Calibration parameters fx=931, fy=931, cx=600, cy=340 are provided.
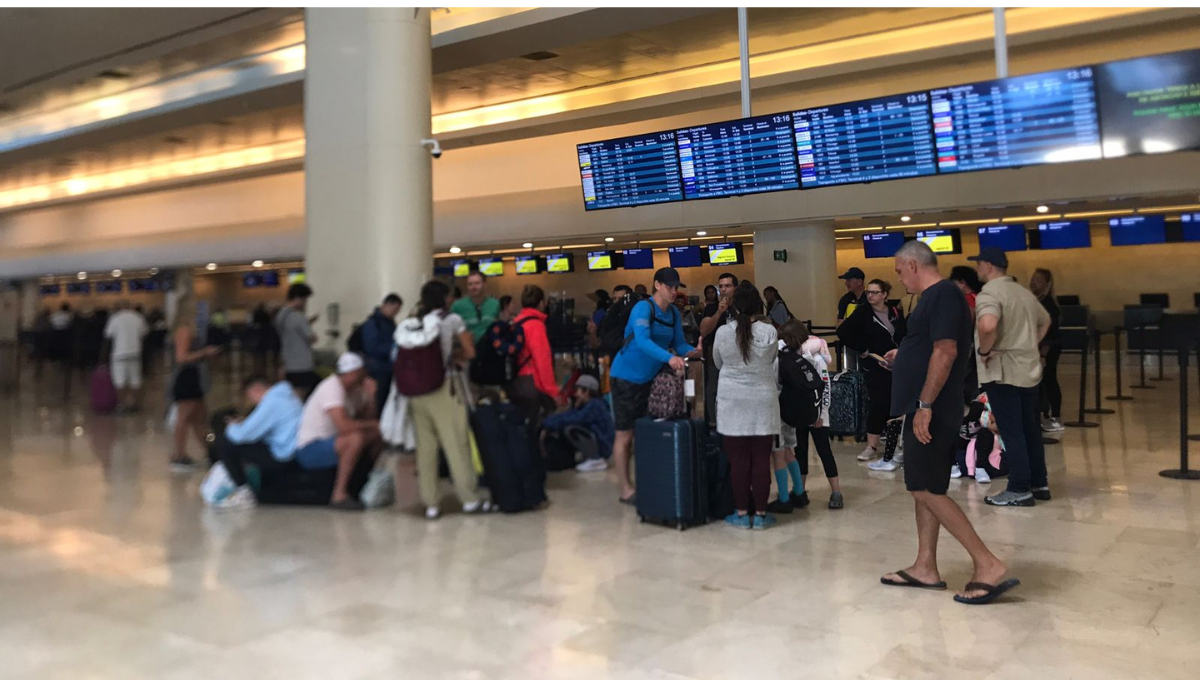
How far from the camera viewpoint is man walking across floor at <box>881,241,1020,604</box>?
4.45m

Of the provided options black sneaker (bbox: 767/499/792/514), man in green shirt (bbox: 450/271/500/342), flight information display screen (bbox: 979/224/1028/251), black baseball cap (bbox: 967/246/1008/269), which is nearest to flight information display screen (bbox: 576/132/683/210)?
man in green shirt (bbox: 450/271/500/342)

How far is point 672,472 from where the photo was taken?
20.0 feet

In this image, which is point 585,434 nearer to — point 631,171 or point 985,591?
point 631,171

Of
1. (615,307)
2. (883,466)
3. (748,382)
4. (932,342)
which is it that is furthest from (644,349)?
(883,466)

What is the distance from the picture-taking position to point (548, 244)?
1692cm

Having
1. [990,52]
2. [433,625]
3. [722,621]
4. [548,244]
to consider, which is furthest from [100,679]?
[548,244]

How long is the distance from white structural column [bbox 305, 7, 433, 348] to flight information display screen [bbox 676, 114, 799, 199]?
2.45 m

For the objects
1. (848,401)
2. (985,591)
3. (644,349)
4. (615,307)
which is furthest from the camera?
(848,401)

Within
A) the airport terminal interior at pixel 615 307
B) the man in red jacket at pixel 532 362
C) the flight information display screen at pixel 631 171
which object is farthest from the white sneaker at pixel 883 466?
the flight information display screen at pixel 631 171

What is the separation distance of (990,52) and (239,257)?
1612 centimetres

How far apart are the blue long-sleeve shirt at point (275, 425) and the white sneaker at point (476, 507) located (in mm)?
1321

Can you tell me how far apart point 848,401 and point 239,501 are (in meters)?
5.20

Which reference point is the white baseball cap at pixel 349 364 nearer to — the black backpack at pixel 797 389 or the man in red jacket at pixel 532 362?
the man in red jacket at pixel 532 362

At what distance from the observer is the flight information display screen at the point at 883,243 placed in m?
15.2
